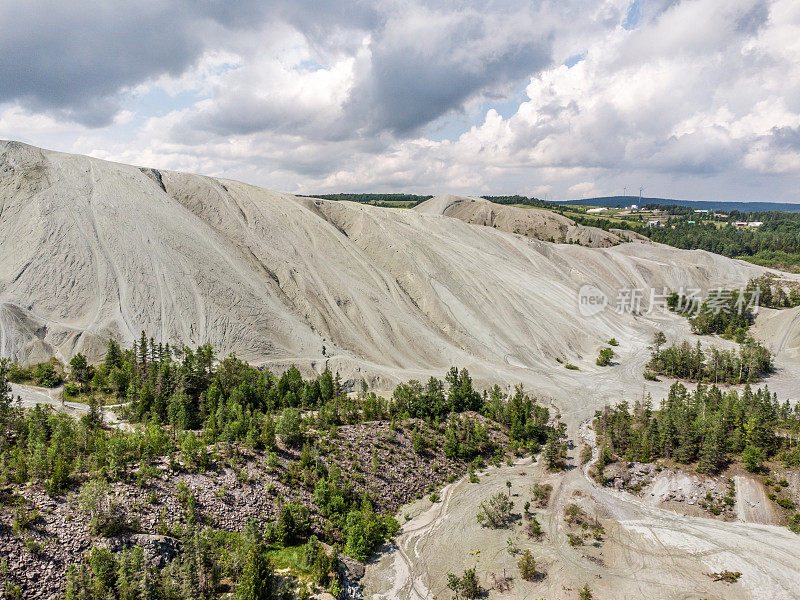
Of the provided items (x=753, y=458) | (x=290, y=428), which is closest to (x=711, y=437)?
(x=753, y=458)

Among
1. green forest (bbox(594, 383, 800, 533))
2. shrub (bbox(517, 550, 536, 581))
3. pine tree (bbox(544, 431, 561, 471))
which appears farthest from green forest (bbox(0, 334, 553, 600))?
shrub (bbox(517, 550, 536, 581))

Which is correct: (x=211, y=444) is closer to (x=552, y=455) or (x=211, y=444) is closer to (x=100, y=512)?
(x=100, y=512)

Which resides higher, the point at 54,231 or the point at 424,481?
the point at 54,231

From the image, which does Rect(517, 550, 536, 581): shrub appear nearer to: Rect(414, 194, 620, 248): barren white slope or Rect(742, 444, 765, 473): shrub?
Rect(742, 444, 765, 473): shrub

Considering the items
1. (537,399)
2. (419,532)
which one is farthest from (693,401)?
(419,532)

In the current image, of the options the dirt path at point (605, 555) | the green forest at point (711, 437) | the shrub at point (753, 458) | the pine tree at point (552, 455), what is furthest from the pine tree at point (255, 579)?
the shrub at point (753, 458)

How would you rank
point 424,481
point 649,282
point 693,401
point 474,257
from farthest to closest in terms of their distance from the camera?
1. point 649,282
2. point 474,257
3. point 693,401
4. point 424,481

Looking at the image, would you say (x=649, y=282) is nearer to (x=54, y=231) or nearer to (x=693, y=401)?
(x=693, y=401)

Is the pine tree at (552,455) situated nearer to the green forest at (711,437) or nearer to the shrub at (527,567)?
the green forest at (711,437)
